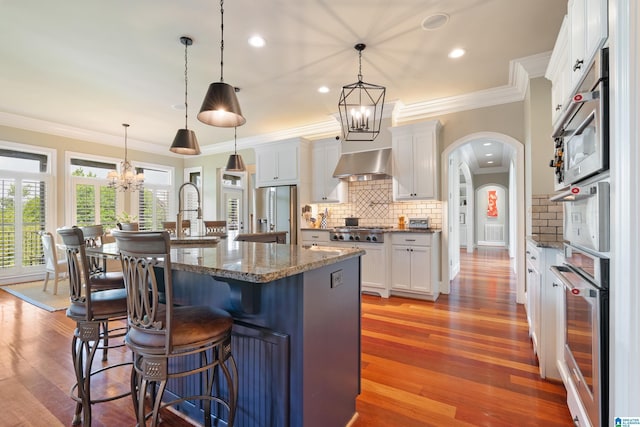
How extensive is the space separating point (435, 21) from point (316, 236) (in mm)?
3344

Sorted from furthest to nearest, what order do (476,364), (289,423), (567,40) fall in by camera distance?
(476,364) < (567,40) < (289,423)

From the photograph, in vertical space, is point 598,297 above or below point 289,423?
above

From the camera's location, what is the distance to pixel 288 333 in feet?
4.61

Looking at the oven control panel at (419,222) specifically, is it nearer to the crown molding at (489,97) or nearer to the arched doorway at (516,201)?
the arched doorway at (516,201)

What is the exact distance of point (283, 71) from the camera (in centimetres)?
368

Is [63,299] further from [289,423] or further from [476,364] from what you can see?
[476,364]

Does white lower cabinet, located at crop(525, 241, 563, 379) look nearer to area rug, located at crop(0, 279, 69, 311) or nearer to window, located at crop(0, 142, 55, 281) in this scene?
area rug, located at crop(0, 279, 69, 311)

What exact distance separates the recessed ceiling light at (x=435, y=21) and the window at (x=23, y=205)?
6.67 meters

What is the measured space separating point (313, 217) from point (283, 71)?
274 centimetres

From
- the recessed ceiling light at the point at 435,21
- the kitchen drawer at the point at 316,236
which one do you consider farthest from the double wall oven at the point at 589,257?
the kitchen drawer at the point at 316,236

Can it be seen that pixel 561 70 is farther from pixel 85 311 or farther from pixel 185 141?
pixel 85 311

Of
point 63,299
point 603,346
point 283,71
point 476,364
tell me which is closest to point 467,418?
point 476,364

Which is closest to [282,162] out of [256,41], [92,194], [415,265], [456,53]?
[256,41]

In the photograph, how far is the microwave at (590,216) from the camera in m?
1.21
